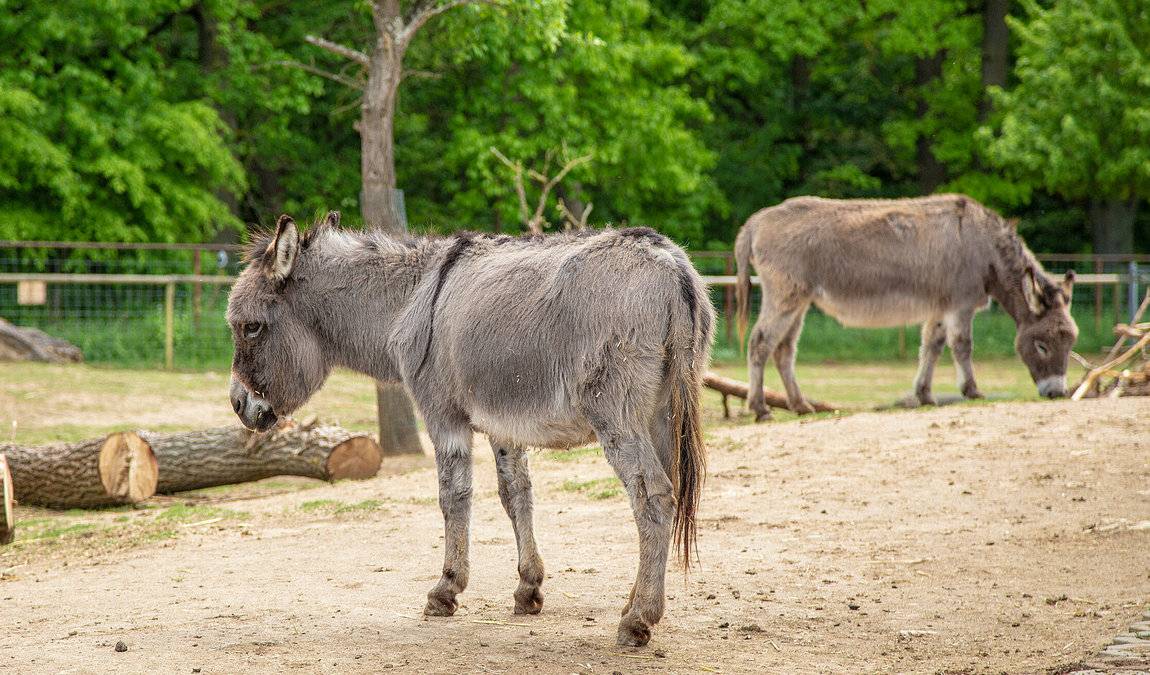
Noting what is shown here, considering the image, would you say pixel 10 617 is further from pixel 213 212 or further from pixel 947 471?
pixel 213 212

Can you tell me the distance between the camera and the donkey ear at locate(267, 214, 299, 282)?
5520 millimetres

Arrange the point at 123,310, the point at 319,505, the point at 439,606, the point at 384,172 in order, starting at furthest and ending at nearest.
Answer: the point at 123,310 → the point at 384,172 → the point at 319,505 → the point at 439,606

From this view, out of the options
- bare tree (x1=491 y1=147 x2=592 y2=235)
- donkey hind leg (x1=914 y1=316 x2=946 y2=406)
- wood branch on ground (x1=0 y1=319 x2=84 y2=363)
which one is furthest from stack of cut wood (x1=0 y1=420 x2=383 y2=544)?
wood branch on ground (x1=0 y1=319 x2=84 y2=363)

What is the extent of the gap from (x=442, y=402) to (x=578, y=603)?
44.9 inches

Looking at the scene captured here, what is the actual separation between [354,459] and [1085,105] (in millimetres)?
18293

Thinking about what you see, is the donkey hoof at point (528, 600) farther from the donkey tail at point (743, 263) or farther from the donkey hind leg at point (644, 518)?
the donkey tail at point (743, 263)

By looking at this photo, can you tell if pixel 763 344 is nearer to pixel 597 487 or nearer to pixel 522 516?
pixel 597 487

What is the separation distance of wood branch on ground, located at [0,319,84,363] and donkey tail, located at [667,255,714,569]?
1381 cm

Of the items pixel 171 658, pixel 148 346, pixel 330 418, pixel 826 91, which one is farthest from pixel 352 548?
pixel 826 91

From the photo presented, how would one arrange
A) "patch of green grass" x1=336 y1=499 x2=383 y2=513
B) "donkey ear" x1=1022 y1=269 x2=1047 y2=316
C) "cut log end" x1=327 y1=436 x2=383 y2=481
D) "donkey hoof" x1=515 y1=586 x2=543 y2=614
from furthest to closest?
1. "donkey ear" x1=1022 y1=269 x2=1047 y2=316
2. "cut log end" x1=327 y1=436 x2=383 y2=481
3. "patch of green grass" x1=336 y1=499 x2=383 y2=513
4. "donkey hoof" x1=515 y1=586 x2=543 y2=614

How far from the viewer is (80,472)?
860 centimetres

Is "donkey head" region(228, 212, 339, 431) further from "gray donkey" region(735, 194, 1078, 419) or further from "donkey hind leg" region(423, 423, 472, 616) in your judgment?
"gray donkey" region(735, 194, 1078, 419)

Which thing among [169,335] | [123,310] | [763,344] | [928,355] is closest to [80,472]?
[763,344]

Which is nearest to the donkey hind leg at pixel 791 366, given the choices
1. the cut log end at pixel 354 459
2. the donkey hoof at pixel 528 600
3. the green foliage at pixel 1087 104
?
the cut log end at pixel 354 459
